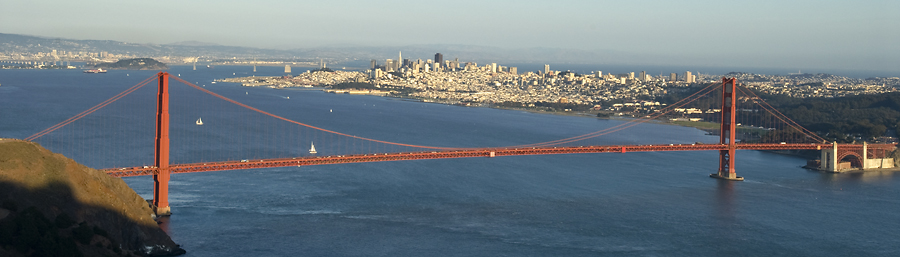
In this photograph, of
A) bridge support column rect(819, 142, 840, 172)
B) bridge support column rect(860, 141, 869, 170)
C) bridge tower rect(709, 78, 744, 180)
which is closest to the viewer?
bridge tower rect(709, 78, 744, 180)

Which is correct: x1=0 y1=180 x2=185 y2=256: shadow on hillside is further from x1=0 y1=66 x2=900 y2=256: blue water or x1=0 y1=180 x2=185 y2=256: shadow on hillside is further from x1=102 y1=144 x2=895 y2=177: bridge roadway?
x1=102 y1=144 x2=895 y2=177: bridge roadway

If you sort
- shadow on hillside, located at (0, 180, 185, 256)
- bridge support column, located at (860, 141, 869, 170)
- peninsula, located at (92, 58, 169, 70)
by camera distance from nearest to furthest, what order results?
1. shadow on hillside, located at (0, 180, 185, 256)
2. bridge support column, located at (860, 141, 869, 170)
3. peninsula, located at (92, 58, 169, 70)

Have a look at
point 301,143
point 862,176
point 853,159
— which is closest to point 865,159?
point 853,159

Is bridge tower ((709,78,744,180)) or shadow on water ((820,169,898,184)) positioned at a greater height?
bridge tower ((709,78,744,180))

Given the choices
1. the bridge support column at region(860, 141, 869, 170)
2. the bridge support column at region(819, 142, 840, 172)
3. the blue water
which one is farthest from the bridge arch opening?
the blue water

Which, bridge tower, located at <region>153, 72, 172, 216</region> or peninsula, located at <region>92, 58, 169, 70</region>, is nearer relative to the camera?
bridge tower, located at <region>153, 72, 172, 216</region>

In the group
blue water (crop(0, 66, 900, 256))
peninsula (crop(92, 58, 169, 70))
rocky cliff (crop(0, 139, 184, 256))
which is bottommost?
blue water (crop(0, 66, 900, 256))
